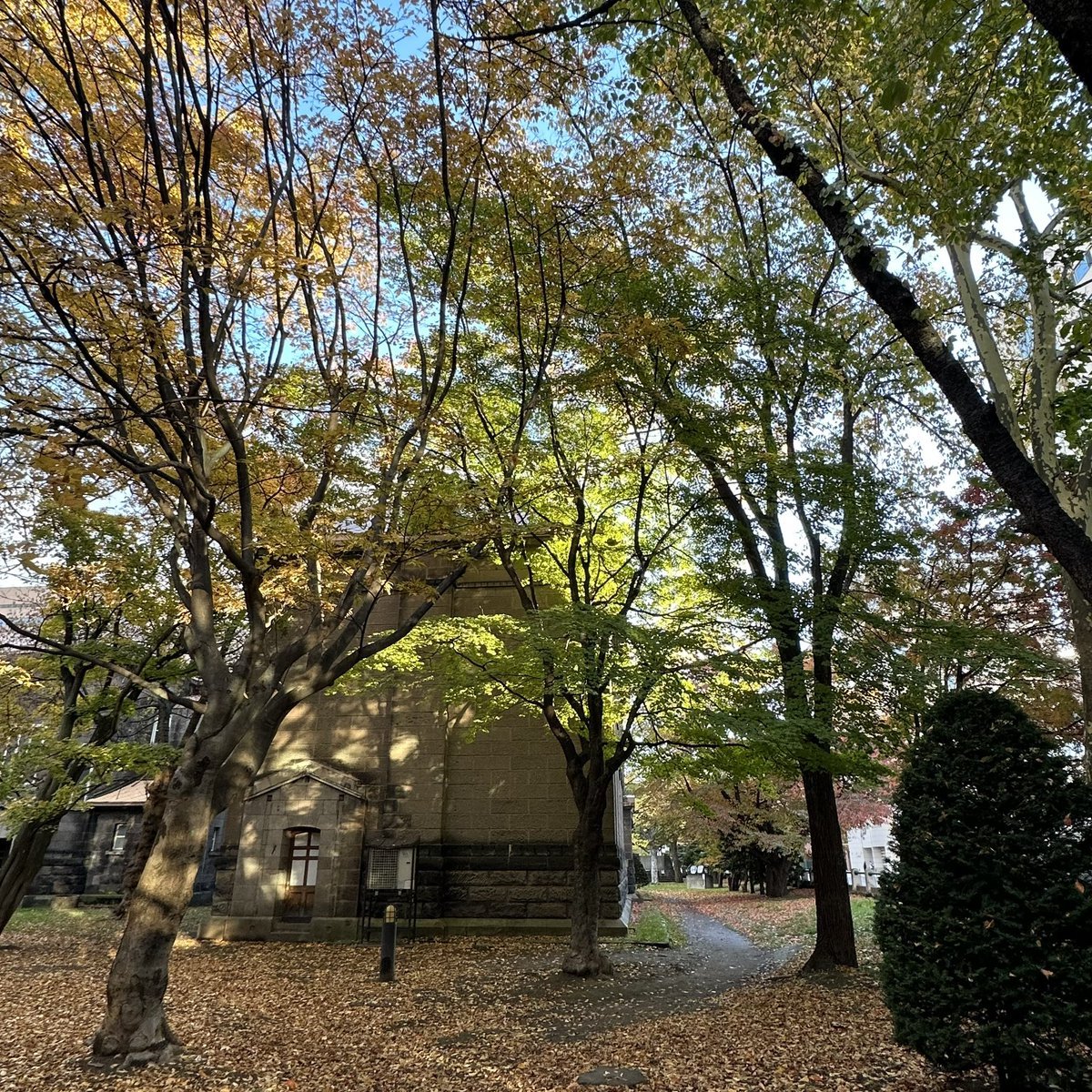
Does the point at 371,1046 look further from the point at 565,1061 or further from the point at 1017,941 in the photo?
the point at 1017,941

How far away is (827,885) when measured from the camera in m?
11.0

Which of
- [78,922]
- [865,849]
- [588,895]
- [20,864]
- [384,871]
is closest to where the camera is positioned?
[588,895]

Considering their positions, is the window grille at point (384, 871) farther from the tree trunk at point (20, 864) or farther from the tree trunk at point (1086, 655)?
the tree trunk at point (1086, 655)

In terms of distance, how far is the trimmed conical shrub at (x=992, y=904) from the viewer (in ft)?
15.3

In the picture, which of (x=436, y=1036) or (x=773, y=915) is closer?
(x=436, y=1036)

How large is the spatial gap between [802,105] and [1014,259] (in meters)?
2.94

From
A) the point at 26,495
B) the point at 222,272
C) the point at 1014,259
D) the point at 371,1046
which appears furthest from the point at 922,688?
the point at 26,495

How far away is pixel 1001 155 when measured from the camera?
646 centimetres

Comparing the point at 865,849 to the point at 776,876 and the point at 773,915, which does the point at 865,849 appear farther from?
the point at 773,915

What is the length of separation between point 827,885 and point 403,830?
33.4ft

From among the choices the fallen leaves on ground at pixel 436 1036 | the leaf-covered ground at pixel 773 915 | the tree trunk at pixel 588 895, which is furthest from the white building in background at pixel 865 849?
the fallen leaves on ground at pixel 436 1036

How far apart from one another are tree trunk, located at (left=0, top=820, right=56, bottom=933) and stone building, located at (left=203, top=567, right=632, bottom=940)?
13.4 ft

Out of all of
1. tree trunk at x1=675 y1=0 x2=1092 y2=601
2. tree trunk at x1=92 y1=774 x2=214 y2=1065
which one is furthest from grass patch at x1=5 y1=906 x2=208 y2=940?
tree trunk at x1=675 y1=0 x2=1092 y2=601

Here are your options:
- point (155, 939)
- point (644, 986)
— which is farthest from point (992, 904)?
point (644, 986)
